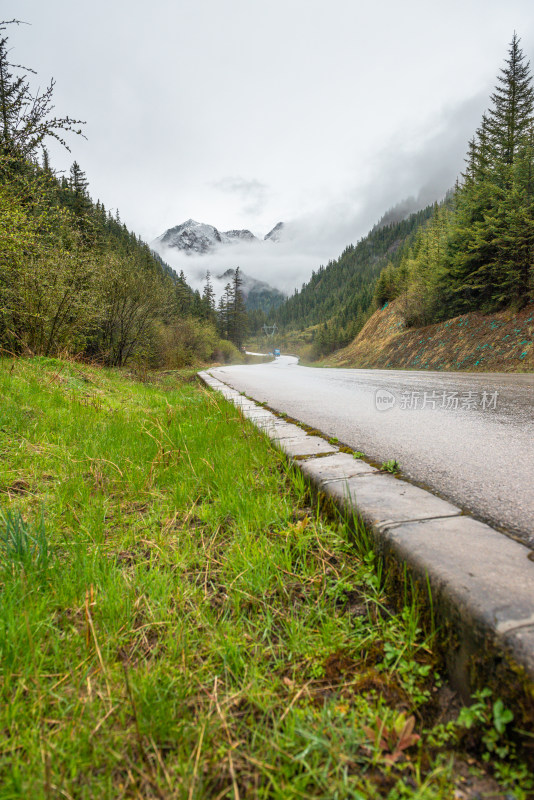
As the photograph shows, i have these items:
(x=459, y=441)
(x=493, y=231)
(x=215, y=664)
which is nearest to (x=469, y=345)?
(x=493, y=231)

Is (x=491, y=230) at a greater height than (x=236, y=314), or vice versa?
(x=236, y=314)

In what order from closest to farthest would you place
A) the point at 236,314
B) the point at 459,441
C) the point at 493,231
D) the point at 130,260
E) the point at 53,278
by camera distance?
the point at 459,441, the point at 53,278, the point at 493,231, the point at 130,260, the point at 236,314

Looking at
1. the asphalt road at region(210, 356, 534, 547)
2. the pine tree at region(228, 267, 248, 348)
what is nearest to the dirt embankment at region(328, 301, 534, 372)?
the asphalt road at region(210, 356, 534, 547)

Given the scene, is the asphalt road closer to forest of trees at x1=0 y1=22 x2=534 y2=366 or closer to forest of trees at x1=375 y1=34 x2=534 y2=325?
forest of trees at x1=0 y1=22 x2=534 y2=366

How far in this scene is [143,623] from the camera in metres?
1.21

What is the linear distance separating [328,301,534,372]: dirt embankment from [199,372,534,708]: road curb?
12163 millimetres

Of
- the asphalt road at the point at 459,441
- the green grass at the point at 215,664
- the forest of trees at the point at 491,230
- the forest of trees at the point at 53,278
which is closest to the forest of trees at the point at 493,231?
the forest of trees at the point at 491,230

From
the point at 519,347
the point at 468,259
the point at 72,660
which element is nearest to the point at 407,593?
the point at 72,660

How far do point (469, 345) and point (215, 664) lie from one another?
53.9ft

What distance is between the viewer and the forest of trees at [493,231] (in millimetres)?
13828

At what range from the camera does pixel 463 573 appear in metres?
0.99

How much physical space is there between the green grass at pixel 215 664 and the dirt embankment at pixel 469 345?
41.3 ft

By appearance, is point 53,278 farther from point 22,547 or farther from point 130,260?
point 22,547

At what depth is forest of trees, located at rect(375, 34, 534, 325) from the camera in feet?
45.4
